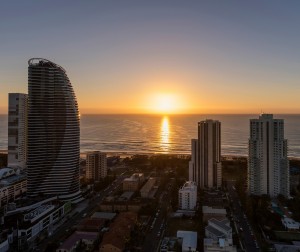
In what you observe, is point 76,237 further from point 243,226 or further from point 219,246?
point 243,226

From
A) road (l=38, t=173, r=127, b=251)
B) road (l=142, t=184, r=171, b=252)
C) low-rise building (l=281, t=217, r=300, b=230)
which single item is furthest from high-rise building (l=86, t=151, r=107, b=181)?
low-rise building (l=281, t=217, r=300, b=230)

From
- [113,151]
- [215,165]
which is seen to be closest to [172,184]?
[215,165]

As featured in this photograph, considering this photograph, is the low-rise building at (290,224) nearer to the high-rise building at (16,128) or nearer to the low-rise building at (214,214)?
the low-rise building at (214,214)

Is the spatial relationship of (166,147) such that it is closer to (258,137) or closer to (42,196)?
(258,137)

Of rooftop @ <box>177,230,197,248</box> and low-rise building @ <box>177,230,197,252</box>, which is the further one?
rooftop @ <box>177,230,197,248</box>

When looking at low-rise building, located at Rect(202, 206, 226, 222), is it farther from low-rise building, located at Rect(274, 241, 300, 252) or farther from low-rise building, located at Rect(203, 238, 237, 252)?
low-rise building, located at Rect(203, 238, 237, 252)

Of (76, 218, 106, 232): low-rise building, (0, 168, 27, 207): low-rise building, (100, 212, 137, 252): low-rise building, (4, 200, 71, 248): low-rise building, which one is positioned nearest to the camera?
(100, 212, 137, 252): low-rise building

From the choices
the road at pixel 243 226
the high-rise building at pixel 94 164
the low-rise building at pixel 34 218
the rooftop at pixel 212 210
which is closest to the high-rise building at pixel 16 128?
the high-rise building at pixel 94 164
